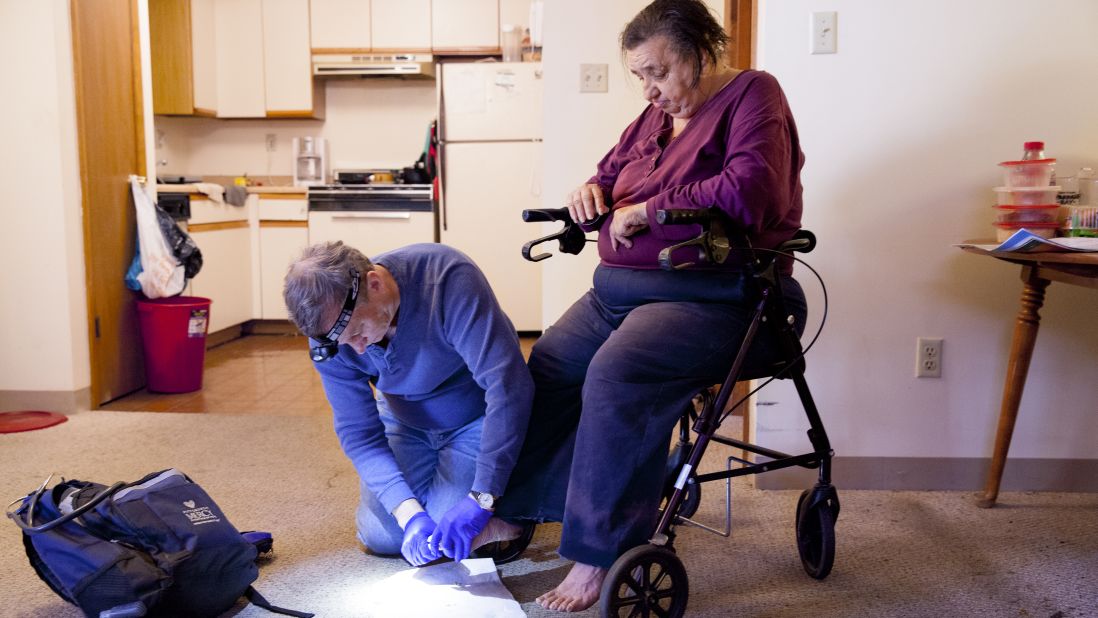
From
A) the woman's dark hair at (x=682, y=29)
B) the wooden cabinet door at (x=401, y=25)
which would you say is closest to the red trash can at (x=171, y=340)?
the wooden cabinet door at (x=401, y=25)

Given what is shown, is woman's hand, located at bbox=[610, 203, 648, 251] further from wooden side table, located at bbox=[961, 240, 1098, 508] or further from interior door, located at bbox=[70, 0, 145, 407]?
interior door, located at bbox=[70, 0, 145, 407]

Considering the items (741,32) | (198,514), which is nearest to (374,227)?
(741,32)

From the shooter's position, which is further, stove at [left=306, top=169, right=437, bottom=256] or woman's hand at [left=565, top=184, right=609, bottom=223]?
stove at [left=306, top=169, right=437, bottom=256]

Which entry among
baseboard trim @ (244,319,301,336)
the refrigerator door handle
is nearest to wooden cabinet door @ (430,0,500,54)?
the refrigerator door handle

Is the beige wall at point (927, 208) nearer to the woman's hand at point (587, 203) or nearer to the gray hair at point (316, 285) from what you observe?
the woman's hand at point (587, 203)

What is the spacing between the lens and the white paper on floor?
1.76 meters

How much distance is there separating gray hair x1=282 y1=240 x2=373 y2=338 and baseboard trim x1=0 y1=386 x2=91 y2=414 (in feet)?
7.18

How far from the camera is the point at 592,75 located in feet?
11.1

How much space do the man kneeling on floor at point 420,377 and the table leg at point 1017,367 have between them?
126 centimetres

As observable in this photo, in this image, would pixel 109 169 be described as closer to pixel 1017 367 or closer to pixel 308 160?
pixel 308 160

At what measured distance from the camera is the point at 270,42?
567cm

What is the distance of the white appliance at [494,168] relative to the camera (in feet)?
17.4

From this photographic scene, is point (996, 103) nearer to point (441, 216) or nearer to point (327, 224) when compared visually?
point (441, 216)

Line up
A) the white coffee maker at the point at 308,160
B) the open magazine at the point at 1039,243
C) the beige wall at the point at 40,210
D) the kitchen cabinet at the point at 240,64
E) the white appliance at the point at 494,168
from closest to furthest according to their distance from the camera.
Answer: the open magazine at the point at 1039,243, the beige wall at the point at 40,210, the white appliance at the point at 494,168, the kitchen cabinet at the point at 240,64, the white coffee maker at the point at 308,160
